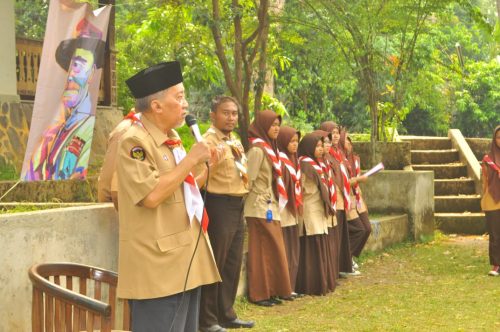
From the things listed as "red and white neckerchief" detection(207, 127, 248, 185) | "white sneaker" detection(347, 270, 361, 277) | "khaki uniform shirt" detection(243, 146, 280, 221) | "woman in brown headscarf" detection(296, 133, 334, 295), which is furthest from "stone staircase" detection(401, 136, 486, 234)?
"red and white neckerchief" detection(207, 127, 248, 185)

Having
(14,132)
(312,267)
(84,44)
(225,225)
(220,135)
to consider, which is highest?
(84,44)

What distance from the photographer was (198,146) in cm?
438

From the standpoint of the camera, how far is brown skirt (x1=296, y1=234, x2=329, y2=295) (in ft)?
34.7

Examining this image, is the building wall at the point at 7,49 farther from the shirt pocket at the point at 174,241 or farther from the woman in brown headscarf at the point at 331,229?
the shirt pocket at the point at 174,241

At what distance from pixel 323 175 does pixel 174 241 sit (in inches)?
258

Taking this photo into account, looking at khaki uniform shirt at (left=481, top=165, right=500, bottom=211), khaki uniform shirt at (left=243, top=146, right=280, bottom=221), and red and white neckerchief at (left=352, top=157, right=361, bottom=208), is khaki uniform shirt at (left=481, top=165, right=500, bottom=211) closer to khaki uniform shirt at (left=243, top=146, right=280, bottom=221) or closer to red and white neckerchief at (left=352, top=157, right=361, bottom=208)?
red and white neckerchief at (left=352, top=157, right=361, bottom=208)

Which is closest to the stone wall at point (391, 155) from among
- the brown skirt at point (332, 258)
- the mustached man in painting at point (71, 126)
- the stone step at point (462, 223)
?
the stone step at point (462, 223)

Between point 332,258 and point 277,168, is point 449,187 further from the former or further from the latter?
point 277,168

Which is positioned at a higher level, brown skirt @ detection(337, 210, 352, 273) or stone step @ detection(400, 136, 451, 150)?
stone step @ detection(400, 136, 451, 150)

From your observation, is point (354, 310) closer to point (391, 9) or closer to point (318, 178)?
point (318, 178)

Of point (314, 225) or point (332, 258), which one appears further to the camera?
point (332, 258)

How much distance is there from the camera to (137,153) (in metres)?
4.43

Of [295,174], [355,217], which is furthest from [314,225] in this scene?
[355,217]

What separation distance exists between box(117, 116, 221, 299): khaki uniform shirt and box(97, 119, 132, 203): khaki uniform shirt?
2289mm
